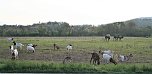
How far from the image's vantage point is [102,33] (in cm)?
11031

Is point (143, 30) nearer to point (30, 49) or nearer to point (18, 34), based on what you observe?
point (18, 34)

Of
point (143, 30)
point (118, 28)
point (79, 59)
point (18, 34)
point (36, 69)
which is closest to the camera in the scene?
point (36, 69)

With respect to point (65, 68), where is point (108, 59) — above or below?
above

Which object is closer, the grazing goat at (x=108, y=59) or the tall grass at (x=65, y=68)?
the tall grass at (x=65, y=68)

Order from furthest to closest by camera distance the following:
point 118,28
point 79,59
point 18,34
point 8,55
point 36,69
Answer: point 118,28, point 18,34, point 8,55, point 79,59, point 36,69

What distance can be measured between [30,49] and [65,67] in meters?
14.5

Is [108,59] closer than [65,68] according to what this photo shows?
No

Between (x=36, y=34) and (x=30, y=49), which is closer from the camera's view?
(x=30, y=49)

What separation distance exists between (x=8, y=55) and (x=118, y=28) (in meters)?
80.3

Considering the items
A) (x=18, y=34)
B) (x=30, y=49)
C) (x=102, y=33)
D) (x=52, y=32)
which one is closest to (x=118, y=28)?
(x=102, y=33)

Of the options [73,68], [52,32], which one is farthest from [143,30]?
[73,68]

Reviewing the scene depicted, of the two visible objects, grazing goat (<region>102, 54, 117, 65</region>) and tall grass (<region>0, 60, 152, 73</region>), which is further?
grazing goat (<region>102, 54, 117, 65</region>)

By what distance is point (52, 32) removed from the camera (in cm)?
10300

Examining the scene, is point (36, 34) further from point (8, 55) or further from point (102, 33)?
point (8, 55)
